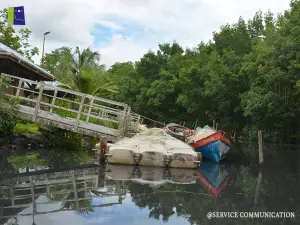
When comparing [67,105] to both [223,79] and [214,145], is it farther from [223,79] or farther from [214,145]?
[223,79]

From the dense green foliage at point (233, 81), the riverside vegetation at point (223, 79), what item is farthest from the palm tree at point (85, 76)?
the dense green foliage at point (233, 81)

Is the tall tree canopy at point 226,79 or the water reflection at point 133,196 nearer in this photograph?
the water reflection at point 133,196

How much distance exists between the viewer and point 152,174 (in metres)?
12.7

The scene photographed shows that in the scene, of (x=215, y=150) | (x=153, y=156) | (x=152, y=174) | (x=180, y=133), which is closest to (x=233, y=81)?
(x=180, y=133)

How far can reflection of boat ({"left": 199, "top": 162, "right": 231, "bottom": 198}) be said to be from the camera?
10898 mm

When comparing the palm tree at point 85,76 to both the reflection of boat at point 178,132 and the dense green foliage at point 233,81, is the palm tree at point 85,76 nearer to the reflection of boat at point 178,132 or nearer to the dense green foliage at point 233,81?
the reflection of boat at point 178,132

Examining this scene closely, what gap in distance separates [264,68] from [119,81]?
3332 centimetres

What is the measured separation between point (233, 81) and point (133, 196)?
26.7 meters

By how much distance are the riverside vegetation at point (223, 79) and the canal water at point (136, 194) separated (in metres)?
12.4

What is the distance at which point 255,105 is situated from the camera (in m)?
28.4

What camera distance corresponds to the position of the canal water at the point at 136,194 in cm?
758

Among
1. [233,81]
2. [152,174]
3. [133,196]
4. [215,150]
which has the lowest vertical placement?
[133,196]

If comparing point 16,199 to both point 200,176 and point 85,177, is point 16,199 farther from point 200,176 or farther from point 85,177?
point 200,176

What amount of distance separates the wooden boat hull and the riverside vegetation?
787 cm
